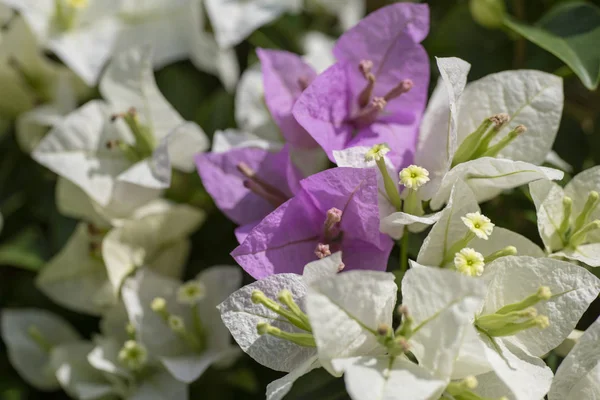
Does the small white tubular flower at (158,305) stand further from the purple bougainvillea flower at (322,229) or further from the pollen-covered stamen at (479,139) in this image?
Answer: the pollen-covered stamen at (479,139)

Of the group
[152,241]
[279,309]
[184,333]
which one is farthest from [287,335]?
[152,241]

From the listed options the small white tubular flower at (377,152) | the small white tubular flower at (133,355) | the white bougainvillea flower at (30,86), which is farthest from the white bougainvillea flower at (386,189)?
the white bougainvillea flower at (30,86)

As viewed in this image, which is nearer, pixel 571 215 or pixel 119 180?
pixel 571 215

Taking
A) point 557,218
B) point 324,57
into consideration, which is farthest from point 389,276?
point 324,57

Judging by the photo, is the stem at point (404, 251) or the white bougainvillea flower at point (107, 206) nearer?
the stem at point (404, 251)

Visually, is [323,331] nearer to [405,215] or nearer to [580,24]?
[405,215]

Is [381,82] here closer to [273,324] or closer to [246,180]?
[246,180]

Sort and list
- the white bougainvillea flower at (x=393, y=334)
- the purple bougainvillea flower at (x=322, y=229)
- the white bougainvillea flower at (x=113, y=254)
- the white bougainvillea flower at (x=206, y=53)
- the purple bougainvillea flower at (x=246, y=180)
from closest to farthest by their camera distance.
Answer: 1. the white bougainvillea flower at (x=393, y=334)
2. the purple bougainvillea flower at (x=322, y=229)
3. the purple bougainvillea flower at (x=246, y=180)
4. the white bougainvillea flower at (x=113, y=254)
5. the white bougainvillea flower at (x=206, y=53)
